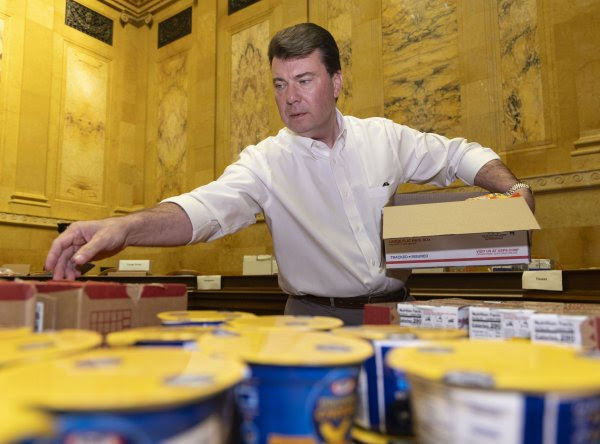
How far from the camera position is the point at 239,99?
6.11m

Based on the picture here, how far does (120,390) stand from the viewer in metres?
0.43

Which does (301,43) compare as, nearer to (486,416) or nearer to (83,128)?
(486,416)

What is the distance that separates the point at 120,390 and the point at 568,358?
492 millimetres

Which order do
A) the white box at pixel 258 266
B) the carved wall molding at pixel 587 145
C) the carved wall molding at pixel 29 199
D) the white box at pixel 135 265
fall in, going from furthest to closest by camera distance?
the carved wall molding at pixel 29 199 < the white box at pixel 135 265 < the white box at pixel 258 266 < the carved wall molding at pixel 587 145

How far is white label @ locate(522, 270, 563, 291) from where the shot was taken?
269 centimetres

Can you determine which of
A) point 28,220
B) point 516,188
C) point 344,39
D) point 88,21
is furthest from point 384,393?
point 88,21

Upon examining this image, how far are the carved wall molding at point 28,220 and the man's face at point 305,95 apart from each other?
5.25m

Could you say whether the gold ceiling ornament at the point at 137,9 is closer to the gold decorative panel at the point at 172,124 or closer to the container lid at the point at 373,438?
the gold decorative panel at the point at 172,124

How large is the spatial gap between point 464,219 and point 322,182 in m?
0.76

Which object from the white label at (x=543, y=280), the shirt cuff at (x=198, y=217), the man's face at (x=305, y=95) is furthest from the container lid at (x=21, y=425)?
the white label at (x=543, y=280)

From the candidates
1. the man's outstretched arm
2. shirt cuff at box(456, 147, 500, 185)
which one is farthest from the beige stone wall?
the man's outstretched arm

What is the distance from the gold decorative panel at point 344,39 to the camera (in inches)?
200

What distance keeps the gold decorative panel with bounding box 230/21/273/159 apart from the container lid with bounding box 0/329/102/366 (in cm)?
519

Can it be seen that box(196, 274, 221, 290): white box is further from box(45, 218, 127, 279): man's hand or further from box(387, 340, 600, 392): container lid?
box(387, 340, 600, 392): container lid
